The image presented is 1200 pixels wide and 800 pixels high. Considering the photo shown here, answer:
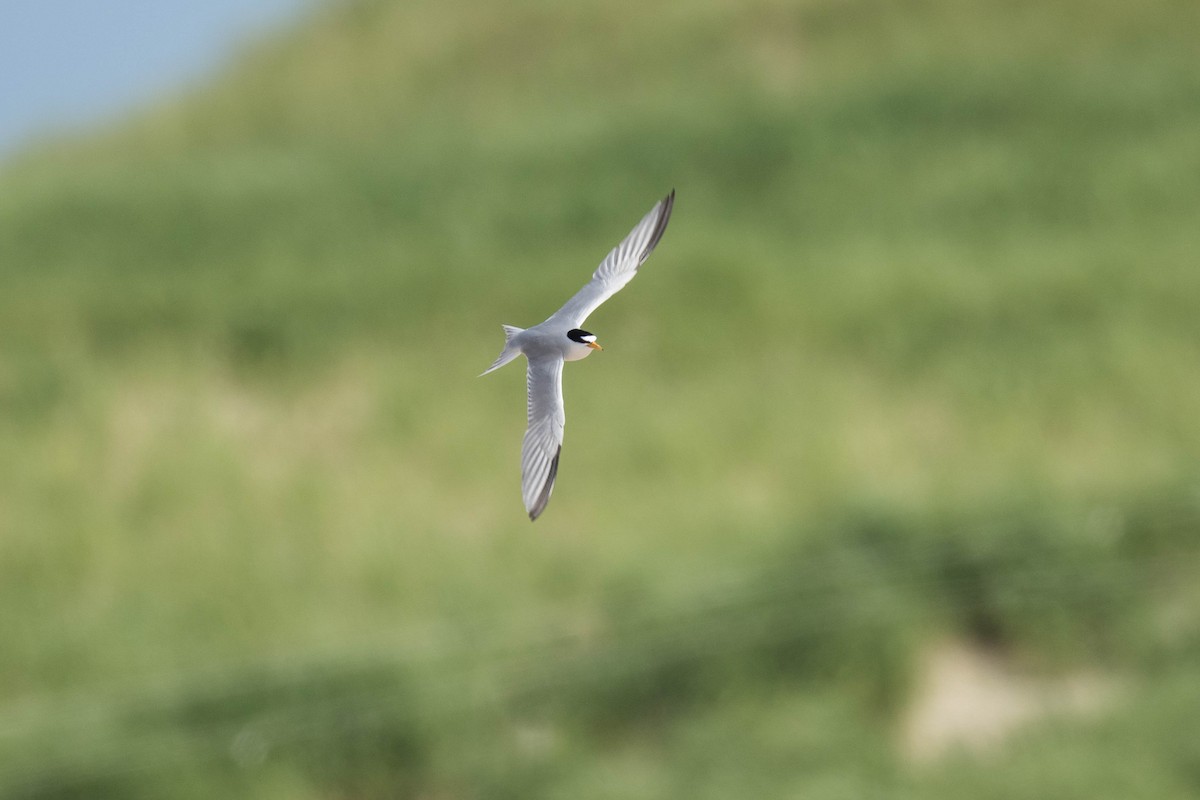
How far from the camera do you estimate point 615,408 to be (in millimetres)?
28609

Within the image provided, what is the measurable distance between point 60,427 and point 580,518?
9.24 m

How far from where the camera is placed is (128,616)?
24.8 metres

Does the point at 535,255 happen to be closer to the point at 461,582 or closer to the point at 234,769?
the point at 461,582

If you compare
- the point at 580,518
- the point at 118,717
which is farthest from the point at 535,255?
the point at 118,717

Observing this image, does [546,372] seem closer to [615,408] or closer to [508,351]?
[508,351]

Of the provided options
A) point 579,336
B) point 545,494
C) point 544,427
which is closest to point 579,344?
point 579,336

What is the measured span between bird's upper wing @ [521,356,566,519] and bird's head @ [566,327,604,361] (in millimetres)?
50

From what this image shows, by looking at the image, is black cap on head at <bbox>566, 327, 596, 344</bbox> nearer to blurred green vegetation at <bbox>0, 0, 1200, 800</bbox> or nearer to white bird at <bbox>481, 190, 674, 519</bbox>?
white bird at <bbox>481, 190, 674, 519</bbox>

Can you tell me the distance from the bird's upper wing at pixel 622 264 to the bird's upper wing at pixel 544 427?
0.13 meters

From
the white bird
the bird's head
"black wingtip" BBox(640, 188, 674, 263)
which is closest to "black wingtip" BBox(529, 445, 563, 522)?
the white bird

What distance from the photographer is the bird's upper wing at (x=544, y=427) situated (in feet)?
11.1

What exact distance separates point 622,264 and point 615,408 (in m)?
24.9

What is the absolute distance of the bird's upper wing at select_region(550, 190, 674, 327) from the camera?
3561mm

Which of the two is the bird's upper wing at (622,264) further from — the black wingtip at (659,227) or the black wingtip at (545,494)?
the black wingtip at (545,494)
